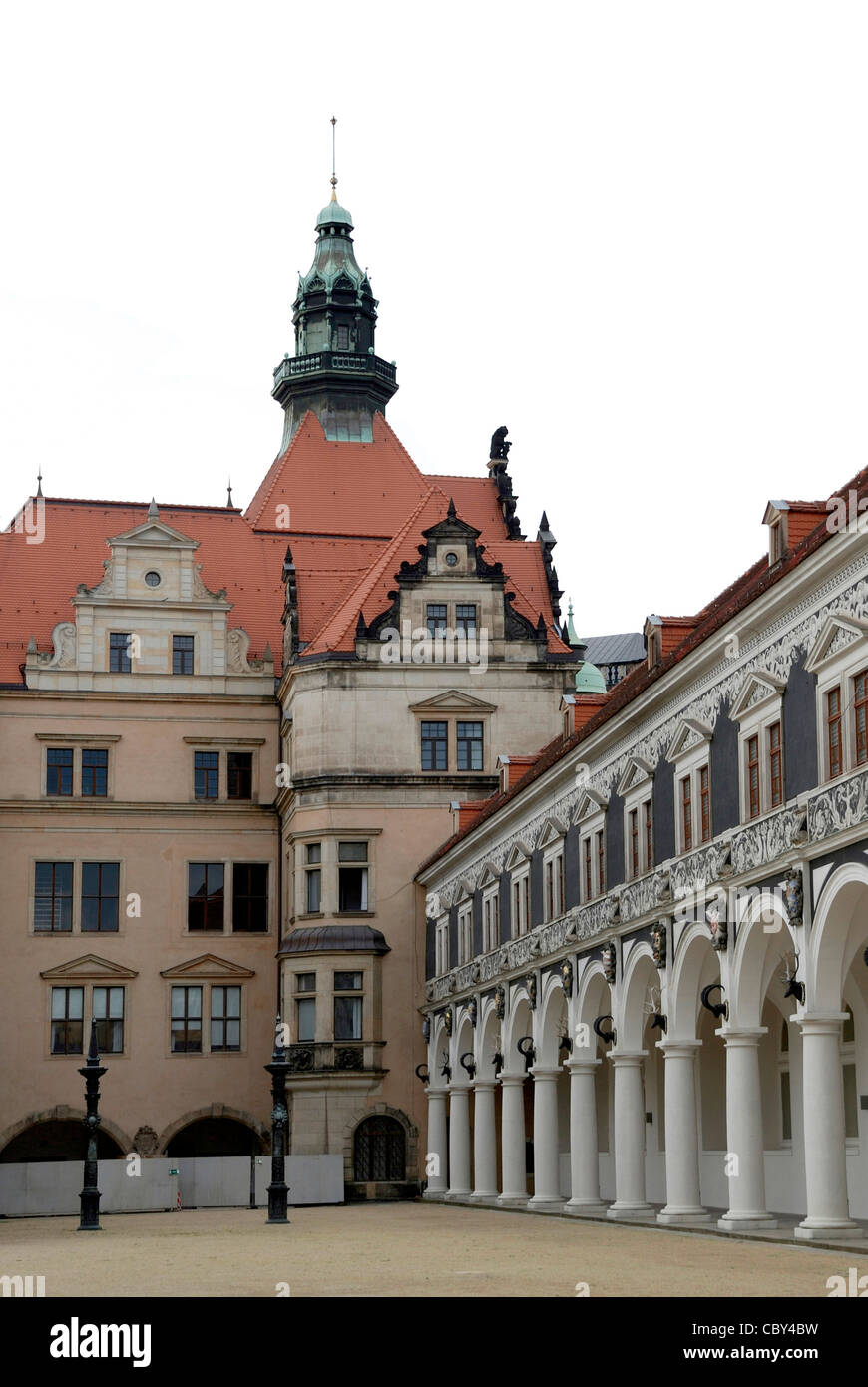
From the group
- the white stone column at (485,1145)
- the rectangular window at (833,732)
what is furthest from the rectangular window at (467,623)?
the rectangular window at (833,732)

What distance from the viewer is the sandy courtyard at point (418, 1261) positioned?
20.5 metres

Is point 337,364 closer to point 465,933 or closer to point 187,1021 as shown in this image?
point 187,1021

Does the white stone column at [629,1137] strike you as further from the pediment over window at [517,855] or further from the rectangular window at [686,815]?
the pediment over window at [517,855]

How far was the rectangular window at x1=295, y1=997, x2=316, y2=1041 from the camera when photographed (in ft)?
185

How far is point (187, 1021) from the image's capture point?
198ft

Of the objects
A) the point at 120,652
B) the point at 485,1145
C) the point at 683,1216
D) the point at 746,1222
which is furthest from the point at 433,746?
the point at 746,1222

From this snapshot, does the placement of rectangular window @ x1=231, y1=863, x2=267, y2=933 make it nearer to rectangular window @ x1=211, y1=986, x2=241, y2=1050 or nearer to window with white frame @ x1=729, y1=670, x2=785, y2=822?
rectangular window @ x1=211, y1=986, x2=241, y2=1050

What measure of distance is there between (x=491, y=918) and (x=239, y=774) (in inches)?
633

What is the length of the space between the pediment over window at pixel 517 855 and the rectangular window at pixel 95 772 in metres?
18.8

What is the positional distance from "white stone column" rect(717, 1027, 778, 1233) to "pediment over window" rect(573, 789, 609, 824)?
339 inches
